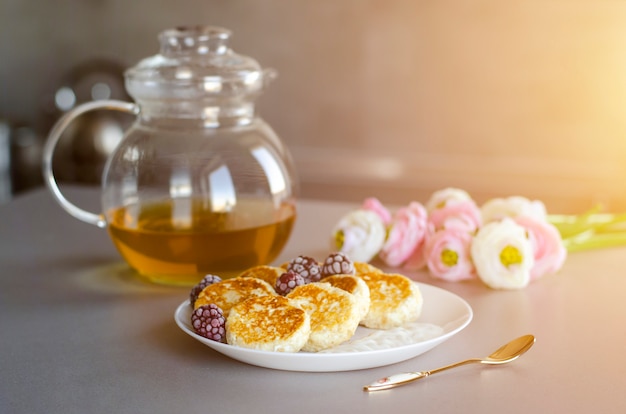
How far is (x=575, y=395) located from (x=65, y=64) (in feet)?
12.1

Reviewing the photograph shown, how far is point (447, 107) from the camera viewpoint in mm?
3641

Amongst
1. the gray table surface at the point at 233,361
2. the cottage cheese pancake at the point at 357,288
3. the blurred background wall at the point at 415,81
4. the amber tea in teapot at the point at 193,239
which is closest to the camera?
the gray table surface at the point at 233,361

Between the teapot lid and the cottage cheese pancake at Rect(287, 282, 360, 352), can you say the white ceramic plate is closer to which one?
the cottage cheese pancake at Rect(287, 282, 360, 352)

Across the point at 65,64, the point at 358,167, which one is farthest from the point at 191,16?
the point at 358,167

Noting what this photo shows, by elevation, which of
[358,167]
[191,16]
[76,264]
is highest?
[191,16]

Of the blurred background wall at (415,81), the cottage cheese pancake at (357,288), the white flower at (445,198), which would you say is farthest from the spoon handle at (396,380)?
the blurred background wall at (415,81)

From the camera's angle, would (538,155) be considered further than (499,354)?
Yes

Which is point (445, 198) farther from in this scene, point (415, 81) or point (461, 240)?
point (415, 81)

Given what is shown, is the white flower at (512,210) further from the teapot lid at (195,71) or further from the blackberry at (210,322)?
the blackberry at (210,322)

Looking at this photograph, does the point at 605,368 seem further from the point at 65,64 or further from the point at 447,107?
the point at 65,64

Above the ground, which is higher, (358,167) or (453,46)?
(453,46)

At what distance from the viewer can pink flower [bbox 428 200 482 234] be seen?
48.1 inches

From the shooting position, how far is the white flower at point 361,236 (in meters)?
1.25

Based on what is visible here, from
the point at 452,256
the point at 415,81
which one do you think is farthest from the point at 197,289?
the point at 415,81
